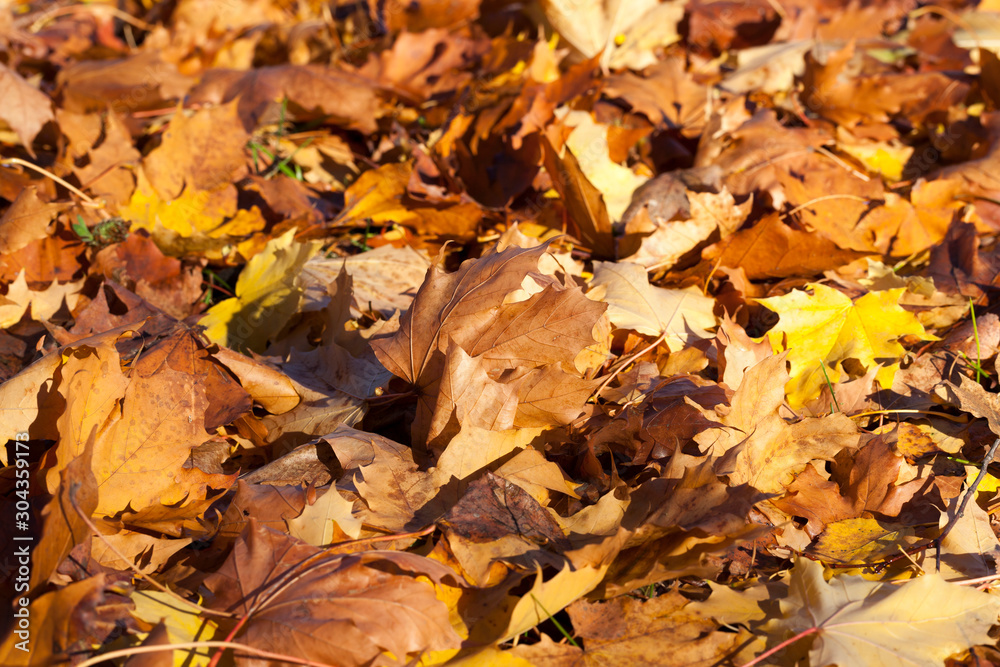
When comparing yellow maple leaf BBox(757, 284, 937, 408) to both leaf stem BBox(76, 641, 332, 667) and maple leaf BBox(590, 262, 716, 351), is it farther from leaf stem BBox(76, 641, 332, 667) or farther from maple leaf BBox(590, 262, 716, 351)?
leaf stem BBox(76, 641, 332, 667)

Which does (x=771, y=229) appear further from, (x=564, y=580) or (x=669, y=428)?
(x=564, y=580)

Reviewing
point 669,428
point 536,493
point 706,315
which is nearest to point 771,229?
point 706,315

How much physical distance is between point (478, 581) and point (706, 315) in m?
0.94

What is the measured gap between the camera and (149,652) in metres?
0.98

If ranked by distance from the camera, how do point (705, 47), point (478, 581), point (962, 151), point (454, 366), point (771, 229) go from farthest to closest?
point (705, 47) → point (962, 151) → point (771, 229) → point (454, 366) → point (478, 581)

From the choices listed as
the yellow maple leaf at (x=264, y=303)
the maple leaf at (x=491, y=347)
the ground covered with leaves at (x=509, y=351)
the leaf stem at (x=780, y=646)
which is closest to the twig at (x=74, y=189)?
the ground covered with leaves at (x=509, y=351)

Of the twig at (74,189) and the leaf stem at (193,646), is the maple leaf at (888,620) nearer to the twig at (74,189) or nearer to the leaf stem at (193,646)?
the leaf stem at (193,646)

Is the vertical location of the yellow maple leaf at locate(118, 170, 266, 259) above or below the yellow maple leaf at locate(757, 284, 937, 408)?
above

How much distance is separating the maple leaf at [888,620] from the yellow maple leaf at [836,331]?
59 cm

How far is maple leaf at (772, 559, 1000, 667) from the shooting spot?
1.06m

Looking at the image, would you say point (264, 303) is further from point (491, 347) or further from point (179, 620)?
point (179, 620)
